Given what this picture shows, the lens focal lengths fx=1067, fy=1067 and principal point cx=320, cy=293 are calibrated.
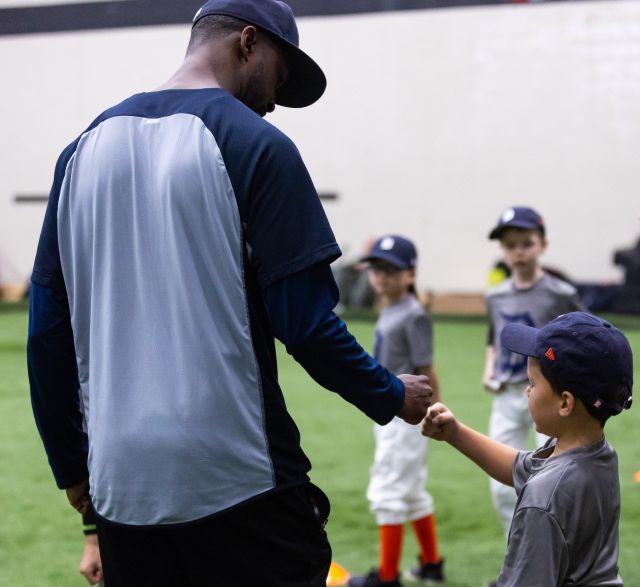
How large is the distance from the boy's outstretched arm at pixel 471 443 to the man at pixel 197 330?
36 cm

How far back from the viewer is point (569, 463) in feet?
6.82

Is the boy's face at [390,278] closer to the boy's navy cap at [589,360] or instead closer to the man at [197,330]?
the boy's navy cap at [589,360]

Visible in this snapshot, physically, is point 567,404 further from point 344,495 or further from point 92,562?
point 344,495

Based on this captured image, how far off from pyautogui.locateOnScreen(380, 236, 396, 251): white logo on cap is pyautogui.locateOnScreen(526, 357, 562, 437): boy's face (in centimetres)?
214

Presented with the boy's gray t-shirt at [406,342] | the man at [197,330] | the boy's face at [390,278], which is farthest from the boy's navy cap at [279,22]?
the boy's face at [390,278]

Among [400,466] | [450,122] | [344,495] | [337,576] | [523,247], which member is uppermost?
[523,247]

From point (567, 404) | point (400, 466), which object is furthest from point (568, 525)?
point (400, 466)

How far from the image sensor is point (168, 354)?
72.7 inches

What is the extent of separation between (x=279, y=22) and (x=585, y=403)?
0.97m

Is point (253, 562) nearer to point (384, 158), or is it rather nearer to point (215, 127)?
point (215, 127)

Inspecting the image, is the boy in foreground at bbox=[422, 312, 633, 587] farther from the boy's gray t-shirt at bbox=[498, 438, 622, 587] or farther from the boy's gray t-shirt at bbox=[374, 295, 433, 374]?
the boy's gray t-shirt at bbox=[374, 295, 433, 374]

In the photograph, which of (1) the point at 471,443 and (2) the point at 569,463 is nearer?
(2) the point at 569,463

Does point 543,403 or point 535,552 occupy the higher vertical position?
point 543,403

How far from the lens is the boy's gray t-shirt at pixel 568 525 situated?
1.96 metres
